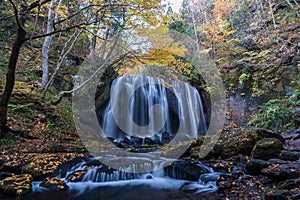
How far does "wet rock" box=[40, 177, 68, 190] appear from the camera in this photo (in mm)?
4141

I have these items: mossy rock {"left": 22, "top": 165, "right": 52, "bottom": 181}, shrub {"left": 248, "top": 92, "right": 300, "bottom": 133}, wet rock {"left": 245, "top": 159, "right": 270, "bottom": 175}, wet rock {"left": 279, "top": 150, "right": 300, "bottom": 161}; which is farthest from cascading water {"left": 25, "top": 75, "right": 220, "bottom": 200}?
shrub {"left": 248, "top": 92, "right": 300, "bottom": 133}

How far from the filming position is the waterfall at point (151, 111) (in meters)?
10.7

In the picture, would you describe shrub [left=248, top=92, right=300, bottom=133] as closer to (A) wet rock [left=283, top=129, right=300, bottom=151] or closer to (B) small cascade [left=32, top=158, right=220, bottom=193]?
(A) wet rock [left=283, top=129, right=300, bottom=151]

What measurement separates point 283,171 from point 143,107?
27.5ft

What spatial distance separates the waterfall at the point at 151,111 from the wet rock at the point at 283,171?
21.5 ft

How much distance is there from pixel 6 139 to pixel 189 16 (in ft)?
65.2

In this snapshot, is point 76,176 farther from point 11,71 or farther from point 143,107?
point 143,107

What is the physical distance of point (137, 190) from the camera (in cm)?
431

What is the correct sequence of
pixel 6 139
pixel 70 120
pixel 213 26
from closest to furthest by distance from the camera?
pixel 6 139 < pixel 70 120 < pixel 213 26

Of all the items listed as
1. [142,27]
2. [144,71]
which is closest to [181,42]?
[144,71]

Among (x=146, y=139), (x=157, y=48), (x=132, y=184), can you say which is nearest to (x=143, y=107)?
(x=146, y=139)

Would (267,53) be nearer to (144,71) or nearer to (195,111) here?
(195,111)

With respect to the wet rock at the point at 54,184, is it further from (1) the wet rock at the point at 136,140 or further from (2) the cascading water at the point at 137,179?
(1) the wet rock at the point at 136,140

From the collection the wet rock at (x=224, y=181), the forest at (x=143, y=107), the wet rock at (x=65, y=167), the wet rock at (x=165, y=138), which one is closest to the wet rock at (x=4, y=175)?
the forest at (x=143, y=107)
